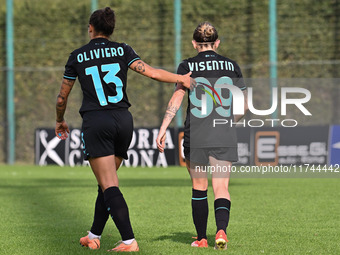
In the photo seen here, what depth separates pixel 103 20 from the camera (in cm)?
596

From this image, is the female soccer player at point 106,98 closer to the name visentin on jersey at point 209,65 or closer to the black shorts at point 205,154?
the name visentin on jersey at point 209,65

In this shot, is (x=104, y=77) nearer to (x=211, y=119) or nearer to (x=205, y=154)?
(x=211, y=119)

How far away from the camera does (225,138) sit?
6285 millimetres

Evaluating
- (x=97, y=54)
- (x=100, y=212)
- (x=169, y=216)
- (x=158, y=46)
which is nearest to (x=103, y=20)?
(x=97, y=54)

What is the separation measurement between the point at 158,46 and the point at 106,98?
56.7 feet

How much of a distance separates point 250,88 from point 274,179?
6153 mm

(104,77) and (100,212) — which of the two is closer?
(104,77)

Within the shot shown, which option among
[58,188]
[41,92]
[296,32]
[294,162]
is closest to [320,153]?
[294,162]

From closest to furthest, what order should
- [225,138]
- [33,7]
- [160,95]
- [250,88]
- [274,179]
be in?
[225,138], [274,179], [250,88], [160,95], [33,7]

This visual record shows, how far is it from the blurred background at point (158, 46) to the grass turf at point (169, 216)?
6.92 meters

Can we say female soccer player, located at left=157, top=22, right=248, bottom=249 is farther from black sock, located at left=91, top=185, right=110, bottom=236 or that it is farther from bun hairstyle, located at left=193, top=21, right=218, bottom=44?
black sock, located at left=91, top=185, right=110, bottom=236

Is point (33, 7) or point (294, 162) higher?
point (33, 7)

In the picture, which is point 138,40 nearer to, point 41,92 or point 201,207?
point 41,92

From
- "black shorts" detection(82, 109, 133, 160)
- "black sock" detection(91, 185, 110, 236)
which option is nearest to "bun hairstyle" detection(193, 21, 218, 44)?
"black shorts" detection(82, 109, 133, 160)
